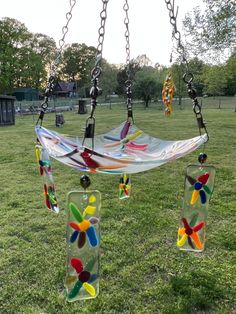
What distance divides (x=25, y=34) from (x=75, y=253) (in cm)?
3368

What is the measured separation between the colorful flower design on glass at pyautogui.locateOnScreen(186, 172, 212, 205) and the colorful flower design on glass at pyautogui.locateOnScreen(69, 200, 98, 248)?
2.05 feet

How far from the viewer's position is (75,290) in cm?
150

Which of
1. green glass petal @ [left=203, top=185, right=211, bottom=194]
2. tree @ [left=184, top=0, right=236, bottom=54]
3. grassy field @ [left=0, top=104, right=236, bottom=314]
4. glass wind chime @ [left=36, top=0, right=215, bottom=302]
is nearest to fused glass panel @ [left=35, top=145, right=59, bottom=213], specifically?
glass wind chime @ [left=36, top=0, right=215, bottom=302]

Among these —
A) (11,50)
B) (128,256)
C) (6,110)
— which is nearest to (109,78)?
(11,50)

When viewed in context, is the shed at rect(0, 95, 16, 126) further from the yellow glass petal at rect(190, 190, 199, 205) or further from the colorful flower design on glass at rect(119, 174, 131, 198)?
the yellow glass petal at rect(190, 190, 199, 205)

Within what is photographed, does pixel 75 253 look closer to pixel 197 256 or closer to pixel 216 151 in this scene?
pixel 197 256

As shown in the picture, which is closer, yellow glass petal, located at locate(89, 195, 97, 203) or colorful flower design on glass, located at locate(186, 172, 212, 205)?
yellow glass petal, located at locate(89, 195, 97, 203)

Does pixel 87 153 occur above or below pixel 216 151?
above

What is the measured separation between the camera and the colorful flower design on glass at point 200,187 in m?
1.72

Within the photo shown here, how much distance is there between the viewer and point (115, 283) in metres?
2.11

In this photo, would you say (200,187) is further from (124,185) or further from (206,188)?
(124,185)

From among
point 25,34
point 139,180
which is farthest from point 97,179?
point 25,34

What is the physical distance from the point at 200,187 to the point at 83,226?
71 centimetres

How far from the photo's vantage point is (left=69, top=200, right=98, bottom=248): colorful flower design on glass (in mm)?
1415
